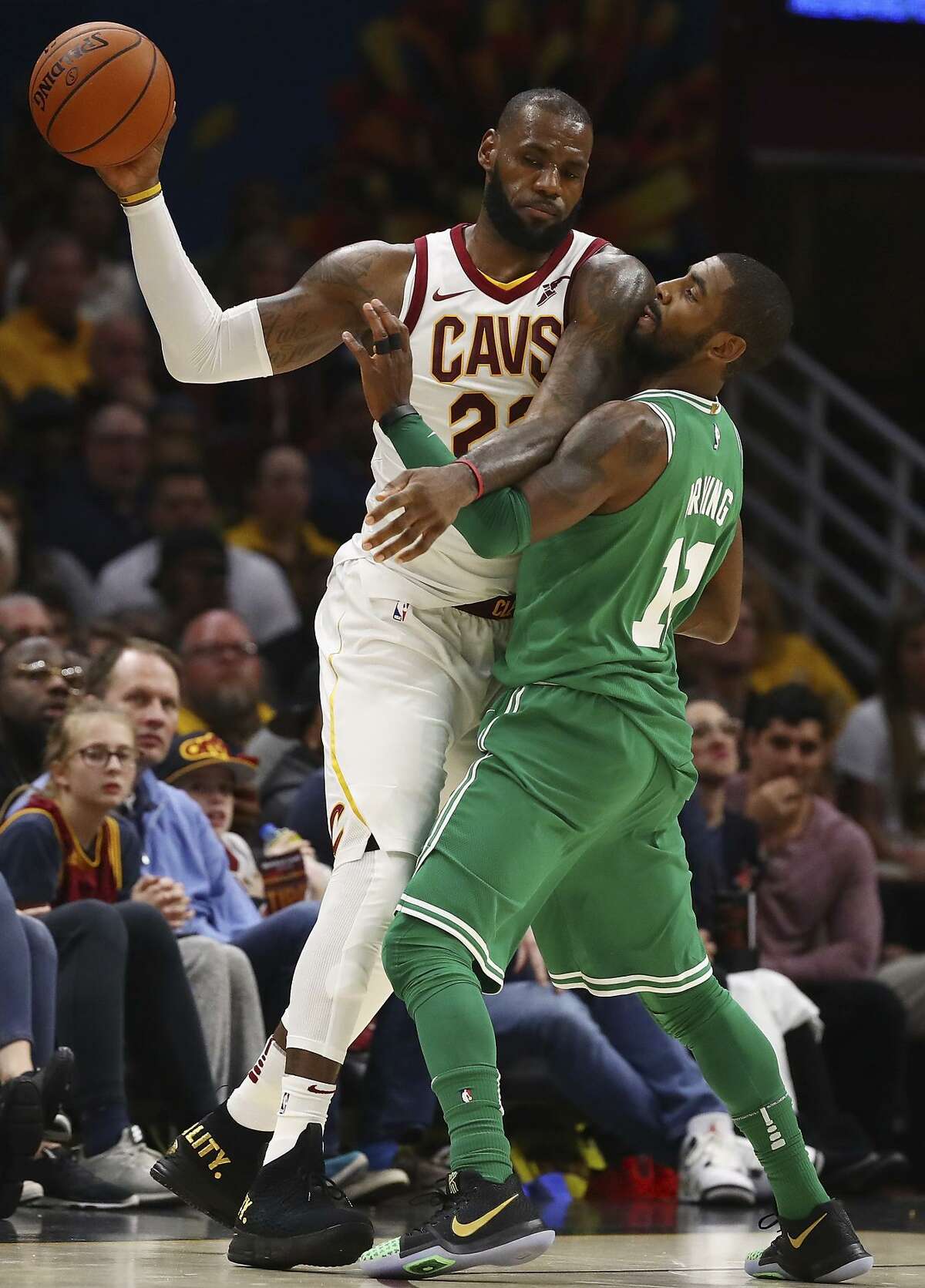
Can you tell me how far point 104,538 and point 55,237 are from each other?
153 cm

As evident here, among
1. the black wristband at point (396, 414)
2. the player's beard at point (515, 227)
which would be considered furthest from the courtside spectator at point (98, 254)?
the black wristband at point (396, 414)

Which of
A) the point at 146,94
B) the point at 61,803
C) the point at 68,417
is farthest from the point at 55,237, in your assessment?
the point at 146,94

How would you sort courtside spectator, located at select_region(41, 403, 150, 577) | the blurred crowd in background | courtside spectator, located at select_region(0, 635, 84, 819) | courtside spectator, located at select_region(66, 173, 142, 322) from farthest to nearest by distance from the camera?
courtside spectator, located at select_region(66, 173, 142, 322), courtside spectator, located at select_region(41, 403, 150, 577), courtside spectator, located at select_region(0, 635, 84, 819), the blurred crowd in background

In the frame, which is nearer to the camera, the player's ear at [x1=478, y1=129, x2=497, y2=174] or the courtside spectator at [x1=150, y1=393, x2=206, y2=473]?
the player's ear at [x1=478, y1=129, x2=497, y2=174]

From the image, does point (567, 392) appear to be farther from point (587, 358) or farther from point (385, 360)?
point (385, 360)

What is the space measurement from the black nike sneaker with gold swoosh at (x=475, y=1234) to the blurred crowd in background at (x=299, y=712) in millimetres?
1353

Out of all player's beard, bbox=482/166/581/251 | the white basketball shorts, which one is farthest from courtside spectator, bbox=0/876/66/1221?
player's beard, bbox=482/166/581/251

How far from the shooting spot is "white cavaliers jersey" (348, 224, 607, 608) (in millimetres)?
4145

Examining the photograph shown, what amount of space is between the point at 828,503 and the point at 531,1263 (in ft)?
21.6

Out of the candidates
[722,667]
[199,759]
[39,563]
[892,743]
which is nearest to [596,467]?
[199,759]

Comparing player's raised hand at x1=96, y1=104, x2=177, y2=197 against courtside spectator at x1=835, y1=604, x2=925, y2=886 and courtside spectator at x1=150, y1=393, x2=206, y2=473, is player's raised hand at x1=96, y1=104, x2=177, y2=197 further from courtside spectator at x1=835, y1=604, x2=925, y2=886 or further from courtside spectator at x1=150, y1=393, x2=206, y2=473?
courtside spectator at x1=835, y1=604, x2=925, y2=886

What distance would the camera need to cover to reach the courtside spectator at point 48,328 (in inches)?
367

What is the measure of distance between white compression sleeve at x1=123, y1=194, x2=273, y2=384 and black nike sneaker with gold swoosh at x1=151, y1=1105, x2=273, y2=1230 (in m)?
1.50

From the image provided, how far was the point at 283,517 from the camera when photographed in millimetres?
9203
